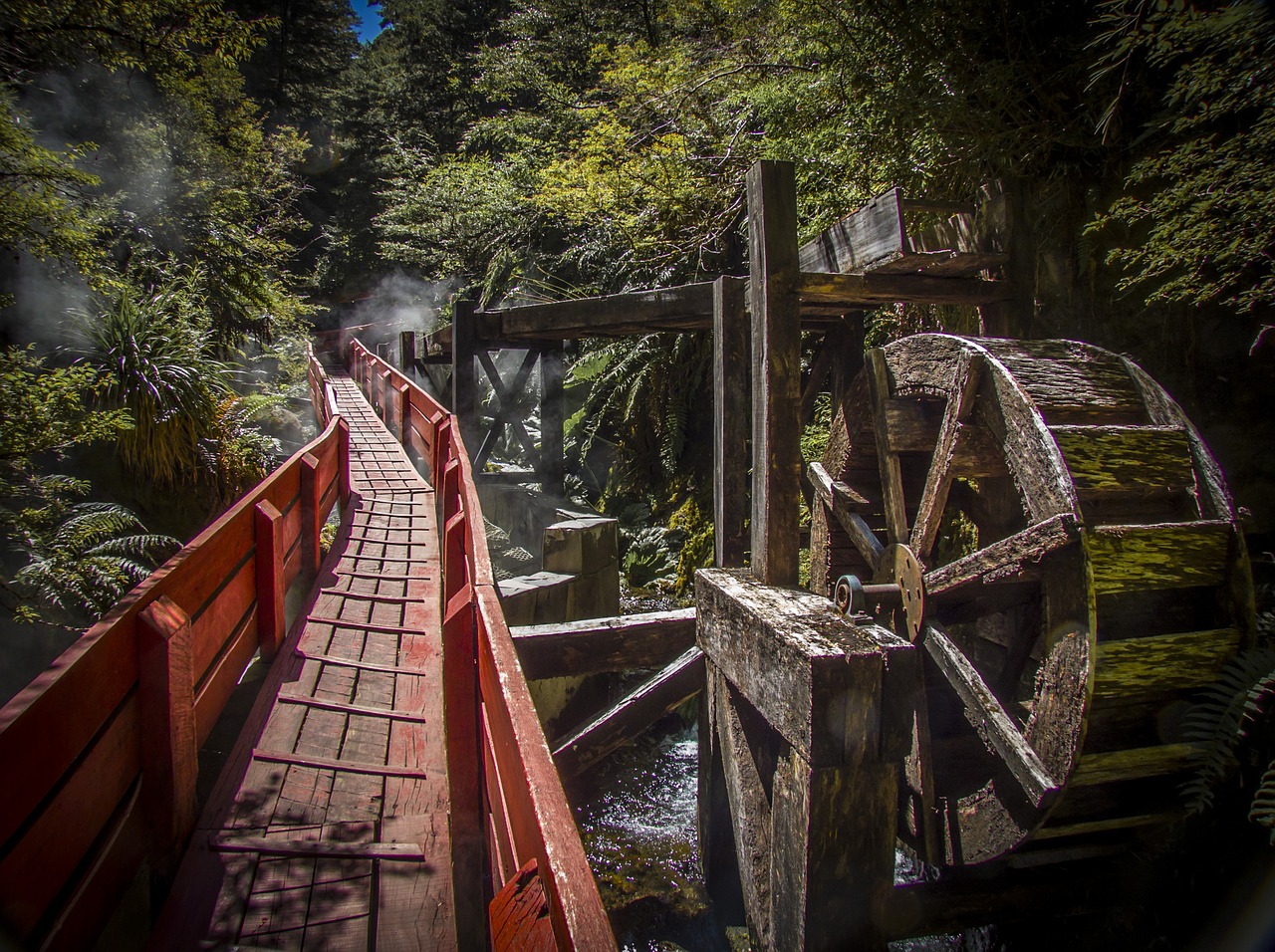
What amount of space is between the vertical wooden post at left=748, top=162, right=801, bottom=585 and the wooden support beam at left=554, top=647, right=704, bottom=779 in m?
0.81

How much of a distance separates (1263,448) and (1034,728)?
1.94m

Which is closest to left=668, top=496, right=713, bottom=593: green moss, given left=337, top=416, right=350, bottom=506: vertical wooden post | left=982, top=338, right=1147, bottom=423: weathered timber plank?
left=337, top=416, right=350, bottom=506: vertical wooden post

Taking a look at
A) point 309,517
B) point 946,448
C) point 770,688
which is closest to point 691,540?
point 309,517

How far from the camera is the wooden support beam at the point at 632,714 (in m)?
3.83

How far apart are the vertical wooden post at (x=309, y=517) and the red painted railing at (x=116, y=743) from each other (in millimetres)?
1642

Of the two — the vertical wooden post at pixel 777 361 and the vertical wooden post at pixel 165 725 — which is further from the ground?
the vertical wooden post at pixel 777 361

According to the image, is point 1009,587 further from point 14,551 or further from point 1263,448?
point 14,551

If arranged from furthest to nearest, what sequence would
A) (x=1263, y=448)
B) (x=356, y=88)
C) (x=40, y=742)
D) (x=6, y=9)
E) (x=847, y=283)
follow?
(x=356, y=88)
(x=6, y=9)
(x=847, y=283)
(x=1263, y=448)
(x=40, y=742)

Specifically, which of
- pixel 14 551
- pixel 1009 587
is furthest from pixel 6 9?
pixel 1009 587

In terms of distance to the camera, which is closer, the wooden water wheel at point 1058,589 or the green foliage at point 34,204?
the wooden water wheel at point 1058,589

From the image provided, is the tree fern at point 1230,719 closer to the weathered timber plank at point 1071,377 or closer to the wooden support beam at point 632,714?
the weathered timber plank at point 1071,377

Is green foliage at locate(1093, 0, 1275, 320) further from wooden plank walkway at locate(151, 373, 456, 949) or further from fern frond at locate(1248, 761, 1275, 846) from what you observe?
wooden plank walkway at locate(151, 373, 456, 949)

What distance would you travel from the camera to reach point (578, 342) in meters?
11.9

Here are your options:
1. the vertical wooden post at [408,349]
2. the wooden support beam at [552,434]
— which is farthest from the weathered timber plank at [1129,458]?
the vertical wooden post at [408,349]
